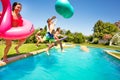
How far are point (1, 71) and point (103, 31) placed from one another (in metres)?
53.2

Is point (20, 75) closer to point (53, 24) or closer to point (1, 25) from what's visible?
point (1, 25)

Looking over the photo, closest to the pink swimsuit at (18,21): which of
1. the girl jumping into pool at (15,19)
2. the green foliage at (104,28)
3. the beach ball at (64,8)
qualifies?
the girl jumping into pool at (15,19)

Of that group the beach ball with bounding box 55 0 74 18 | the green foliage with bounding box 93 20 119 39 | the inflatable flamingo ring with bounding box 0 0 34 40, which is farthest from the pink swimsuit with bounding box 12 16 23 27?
the green foliage with bounding box 93 20 119 39

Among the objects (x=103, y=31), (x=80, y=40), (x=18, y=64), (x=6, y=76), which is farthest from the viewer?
(x=103, y=31)

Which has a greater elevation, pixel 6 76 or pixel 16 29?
pixel 16 29

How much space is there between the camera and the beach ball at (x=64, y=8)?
364 inches

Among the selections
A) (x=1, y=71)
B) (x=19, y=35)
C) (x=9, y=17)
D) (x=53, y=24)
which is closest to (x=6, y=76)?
(x=1, y=71)

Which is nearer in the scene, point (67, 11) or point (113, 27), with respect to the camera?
point (67, 11)

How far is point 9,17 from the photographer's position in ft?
20.2

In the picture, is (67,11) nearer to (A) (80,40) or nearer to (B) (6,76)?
(B) (6,76)

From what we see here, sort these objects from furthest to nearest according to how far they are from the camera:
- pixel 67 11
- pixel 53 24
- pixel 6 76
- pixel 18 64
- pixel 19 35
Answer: pixel 53 24
pixel 67 11
pixel 18 64
pixel 19 35
pixel 6 76

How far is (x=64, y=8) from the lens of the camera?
369 inches

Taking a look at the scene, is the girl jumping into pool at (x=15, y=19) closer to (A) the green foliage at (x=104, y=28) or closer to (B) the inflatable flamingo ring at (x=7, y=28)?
(B) the inflatable flamingo ring at (x=7, y=28)

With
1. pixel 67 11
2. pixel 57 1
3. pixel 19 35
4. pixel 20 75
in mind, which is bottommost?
pixel 20 75
